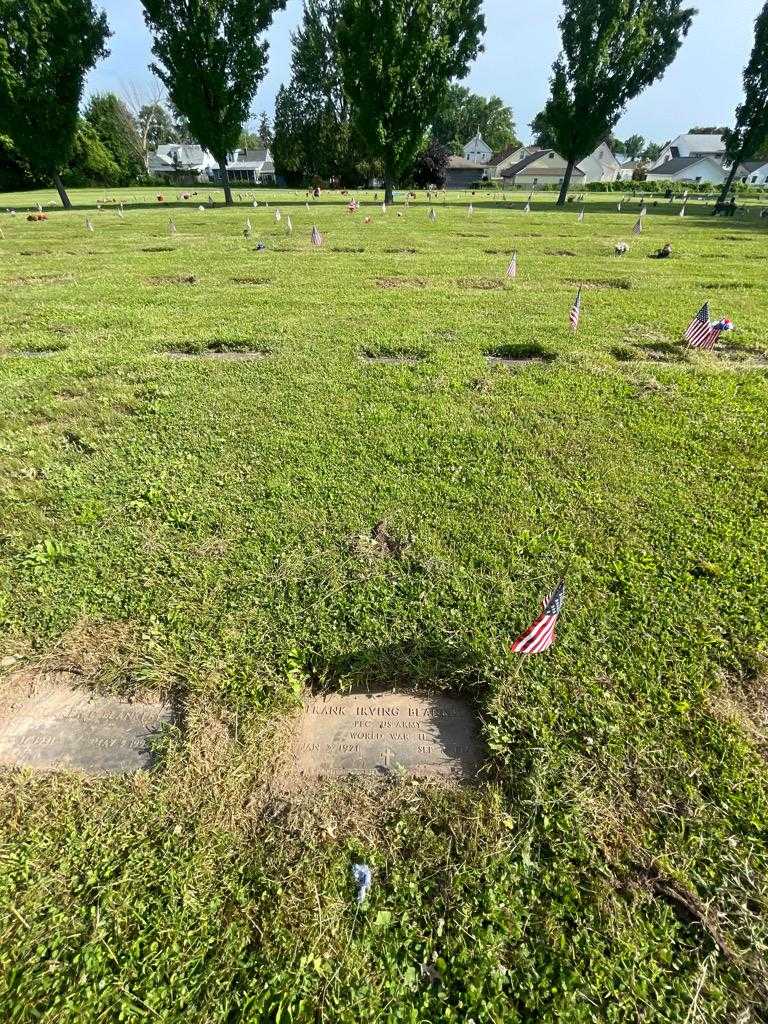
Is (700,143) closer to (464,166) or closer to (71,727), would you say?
(464,166)

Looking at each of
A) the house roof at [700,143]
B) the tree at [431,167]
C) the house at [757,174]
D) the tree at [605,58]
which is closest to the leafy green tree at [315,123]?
the tree at [431,167]

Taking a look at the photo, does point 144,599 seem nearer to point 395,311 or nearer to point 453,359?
point 453,359

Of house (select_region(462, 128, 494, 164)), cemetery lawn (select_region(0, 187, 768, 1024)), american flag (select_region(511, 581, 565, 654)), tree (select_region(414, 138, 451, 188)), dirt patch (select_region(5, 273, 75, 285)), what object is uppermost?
house (select_region(462, 128, 494, 164))

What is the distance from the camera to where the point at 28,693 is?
2.47 metres

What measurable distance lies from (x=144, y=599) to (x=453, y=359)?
4484 millimetres

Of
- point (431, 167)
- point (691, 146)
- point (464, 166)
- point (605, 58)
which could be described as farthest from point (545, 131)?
point (691, 146)

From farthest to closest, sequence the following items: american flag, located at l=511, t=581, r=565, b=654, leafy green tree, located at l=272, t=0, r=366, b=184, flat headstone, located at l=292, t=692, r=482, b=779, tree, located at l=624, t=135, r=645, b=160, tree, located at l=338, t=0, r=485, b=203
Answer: tree, located at l=624, t=135, r=645, b=160, leafy green tree, located at l=272, t=0, r=366, b=184, tree, located at l=338, t=0, r=485, b=203, american flag, located at l=511, t=581, r=565, b=654, flat headstone, located at l=292, t=692, r=482, b=779

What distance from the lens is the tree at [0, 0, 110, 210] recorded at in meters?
22.6

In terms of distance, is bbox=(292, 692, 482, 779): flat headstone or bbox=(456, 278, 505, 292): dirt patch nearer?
bbox=(292, 692, 482, 779): flat headstone

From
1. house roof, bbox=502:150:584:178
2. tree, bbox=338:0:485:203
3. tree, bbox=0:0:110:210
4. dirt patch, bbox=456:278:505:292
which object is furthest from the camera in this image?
house roof, bbox=502:150:584:178

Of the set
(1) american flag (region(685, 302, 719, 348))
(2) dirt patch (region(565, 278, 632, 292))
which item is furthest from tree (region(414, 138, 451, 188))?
(1) american flag (region(685, 302, 719, 348))

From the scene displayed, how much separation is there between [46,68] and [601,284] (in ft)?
95.5

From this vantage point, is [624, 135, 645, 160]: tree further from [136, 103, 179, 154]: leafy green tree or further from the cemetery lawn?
the cemetery lawn

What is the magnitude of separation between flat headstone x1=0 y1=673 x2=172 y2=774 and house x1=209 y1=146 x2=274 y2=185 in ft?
288
